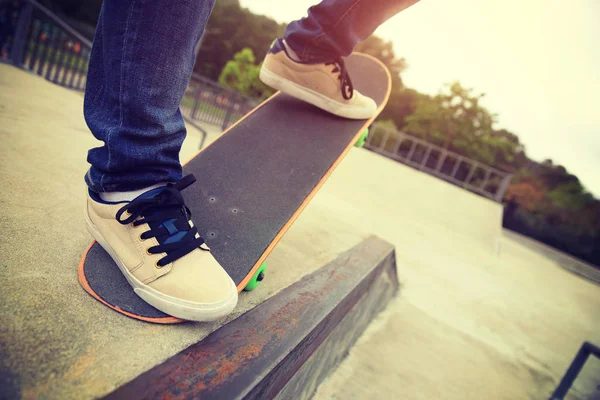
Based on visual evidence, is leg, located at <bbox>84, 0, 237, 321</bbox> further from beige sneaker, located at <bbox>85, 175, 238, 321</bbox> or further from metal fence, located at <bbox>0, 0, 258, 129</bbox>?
metal fence, located at <bbox>0, 0, 258, 129</bbox>

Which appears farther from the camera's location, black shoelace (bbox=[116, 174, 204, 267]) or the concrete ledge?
black shoelace (bbox=[116, 174, 204, 267])

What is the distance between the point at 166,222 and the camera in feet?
2.64

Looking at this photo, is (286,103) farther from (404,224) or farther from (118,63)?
(404,224)

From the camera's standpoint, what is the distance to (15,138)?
4.97 feet

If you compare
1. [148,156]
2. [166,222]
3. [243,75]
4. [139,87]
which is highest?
[243,75]

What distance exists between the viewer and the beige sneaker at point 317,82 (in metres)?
1.47

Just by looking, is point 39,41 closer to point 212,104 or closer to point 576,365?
point 212,104

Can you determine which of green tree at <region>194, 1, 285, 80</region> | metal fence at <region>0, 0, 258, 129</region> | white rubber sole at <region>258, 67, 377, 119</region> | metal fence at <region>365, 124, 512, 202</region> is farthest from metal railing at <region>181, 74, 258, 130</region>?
green tree at <region>194, 1, 285, 80</region>

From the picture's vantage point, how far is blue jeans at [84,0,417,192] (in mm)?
690

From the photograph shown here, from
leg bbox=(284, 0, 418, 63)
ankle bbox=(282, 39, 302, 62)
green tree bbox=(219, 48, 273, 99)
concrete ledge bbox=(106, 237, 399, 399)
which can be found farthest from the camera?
green tree bbox=(219, 48, 273, 99)

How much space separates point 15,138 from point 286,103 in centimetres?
131

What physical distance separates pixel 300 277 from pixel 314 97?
0.85m

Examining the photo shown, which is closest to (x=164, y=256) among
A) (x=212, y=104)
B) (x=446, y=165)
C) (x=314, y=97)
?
(x=314, y=97)

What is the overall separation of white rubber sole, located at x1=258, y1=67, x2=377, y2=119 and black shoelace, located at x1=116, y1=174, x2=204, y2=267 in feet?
2.91
